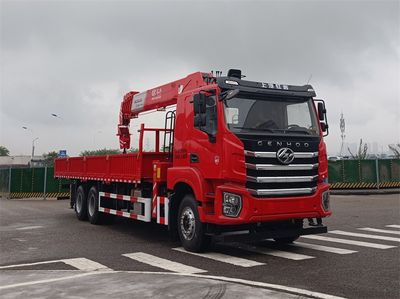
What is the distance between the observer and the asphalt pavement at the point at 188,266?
607 cm

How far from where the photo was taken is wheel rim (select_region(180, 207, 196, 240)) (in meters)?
9.06

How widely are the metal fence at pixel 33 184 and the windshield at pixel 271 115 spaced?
20.8m

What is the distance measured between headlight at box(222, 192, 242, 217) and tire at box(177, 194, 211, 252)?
735 mm

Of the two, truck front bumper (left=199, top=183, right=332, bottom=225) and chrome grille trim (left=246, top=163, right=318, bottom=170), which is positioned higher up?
chrome grille trim (left=246, top=163, right=318, bottom=170)

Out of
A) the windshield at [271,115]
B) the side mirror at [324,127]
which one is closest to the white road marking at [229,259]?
the windshield at [271,115]

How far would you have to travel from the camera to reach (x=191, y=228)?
30.0ft

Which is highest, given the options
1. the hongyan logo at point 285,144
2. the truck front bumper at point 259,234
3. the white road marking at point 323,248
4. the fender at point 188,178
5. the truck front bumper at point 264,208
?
the hongyan logo at point 285,144

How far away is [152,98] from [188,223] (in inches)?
186

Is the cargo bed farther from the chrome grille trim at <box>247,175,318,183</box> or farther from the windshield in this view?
the chrome grille trim at <box>247,175,318,183</box>

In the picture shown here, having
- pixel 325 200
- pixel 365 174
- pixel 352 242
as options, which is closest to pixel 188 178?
pixel 325 200

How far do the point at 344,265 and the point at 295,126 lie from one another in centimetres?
278

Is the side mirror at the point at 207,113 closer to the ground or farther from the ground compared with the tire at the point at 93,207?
farther from the ground

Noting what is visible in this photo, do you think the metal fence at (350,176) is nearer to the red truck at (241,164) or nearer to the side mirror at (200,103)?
the red truck at (241,164)

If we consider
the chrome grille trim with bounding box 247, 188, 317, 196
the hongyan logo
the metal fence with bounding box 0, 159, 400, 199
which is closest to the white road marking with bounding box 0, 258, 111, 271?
the chrome grille trim with bounding box 247, 188, 317, 196
